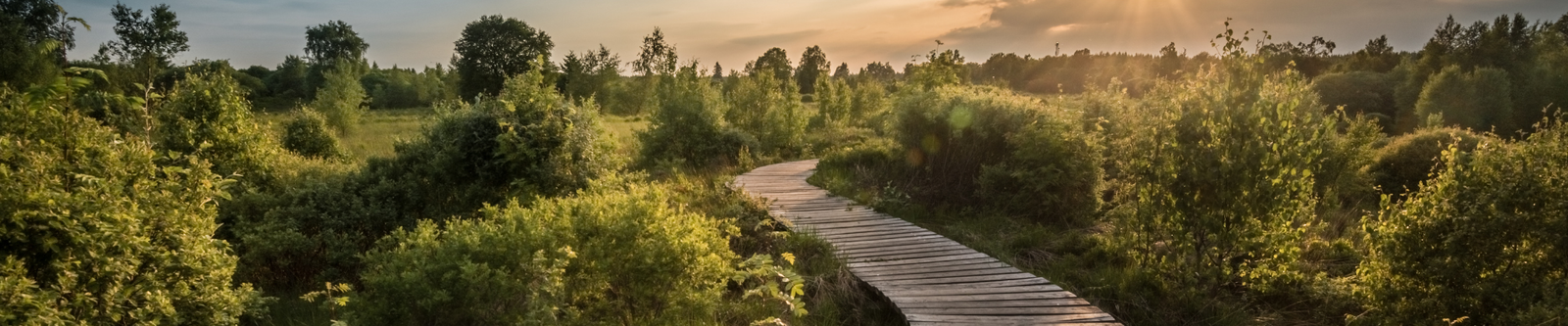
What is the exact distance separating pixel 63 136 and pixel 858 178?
410 inches

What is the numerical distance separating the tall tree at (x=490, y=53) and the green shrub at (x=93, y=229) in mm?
44862

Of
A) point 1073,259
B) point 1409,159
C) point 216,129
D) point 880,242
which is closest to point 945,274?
point 880,242

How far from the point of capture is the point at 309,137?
15.3m

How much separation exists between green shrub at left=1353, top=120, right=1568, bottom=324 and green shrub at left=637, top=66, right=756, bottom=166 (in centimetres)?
1337

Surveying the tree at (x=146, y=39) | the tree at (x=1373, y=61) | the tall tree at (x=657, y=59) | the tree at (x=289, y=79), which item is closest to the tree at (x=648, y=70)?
the tall tree at (x=657, y=59)

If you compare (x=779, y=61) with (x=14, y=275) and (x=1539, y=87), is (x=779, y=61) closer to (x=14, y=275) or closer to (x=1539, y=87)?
(x=14, y=275)

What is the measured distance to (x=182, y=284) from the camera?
17.0 ft

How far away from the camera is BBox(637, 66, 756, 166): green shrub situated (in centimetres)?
1766

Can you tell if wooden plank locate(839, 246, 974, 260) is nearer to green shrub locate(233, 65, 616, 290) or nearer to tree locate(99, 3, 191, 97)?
green shrub locate(233, 65, 616, 290)

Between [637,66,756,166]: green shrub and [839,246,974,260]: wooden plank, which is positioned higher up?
[637,66,756,166]: green shrub

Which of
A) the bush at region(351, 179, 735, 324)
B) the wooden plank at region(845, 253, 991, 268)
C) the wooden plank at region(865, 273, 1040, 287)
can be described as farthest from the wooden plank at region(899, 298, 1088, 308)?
the bush at region(351, 179, 735, 324)

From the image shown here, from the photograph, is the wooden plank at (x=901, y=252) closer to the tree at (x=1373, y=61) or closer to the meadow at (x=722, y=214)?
the meadow at (x=722, y=214)

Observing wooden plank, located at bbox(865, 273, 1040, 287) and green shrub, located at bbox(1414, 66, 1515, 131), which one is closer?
wooden plank, located at bbox(865, 273, 1040, 287)

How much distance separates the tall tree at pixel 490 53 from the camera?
48719 mm
